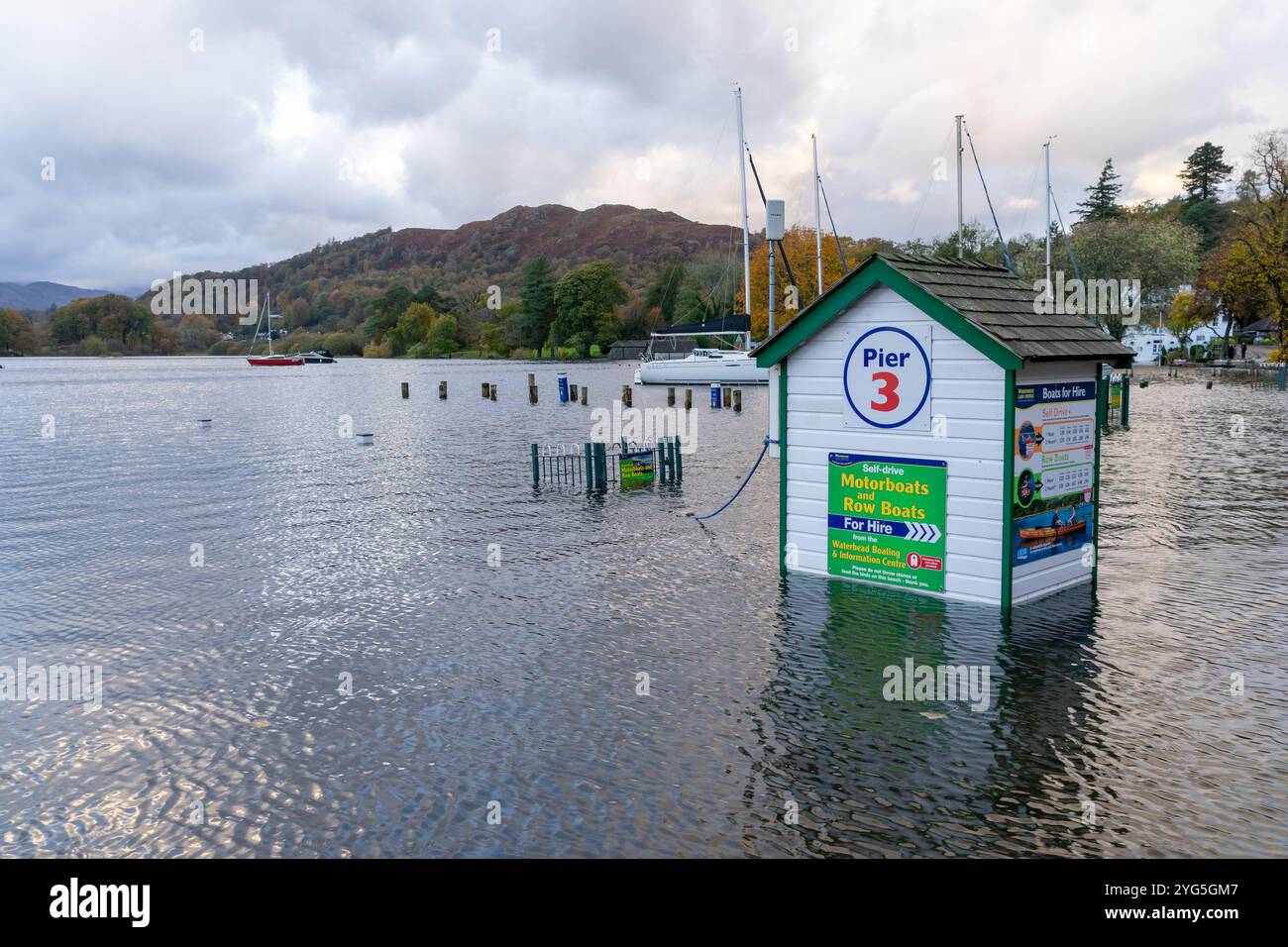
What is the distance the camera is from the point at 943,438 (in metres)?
13.0

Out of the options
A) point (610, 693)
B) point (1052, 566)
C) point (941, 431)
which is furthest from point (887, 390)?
point (610, 693)

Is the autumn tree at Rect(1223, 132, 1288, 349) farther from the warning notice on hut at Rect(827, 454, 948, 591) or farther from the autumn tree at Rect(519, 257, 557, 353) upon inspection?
the autumn tree at Rect(519, 257, 557, 353)

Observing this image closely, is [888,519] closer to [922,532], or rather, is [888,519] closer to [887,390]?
[922,532]

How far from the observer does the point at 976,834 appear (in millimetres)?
7145

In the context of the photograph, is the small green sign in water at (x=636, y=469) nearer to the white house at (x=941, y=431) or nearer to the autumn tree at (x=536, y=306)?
the white house at (x=941, y=431)

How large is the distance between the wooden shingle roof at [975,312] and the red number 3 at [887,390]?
109 cm

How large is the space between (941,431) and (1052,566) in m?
2.60

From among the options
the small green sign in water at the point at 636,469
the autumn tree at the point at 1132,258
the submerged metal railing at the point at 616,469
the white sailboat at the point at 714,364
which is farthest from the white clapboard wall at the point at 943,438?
the autumn tree at the point at 1132,258

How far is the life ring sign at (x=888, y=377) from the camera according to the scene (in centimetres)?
1320

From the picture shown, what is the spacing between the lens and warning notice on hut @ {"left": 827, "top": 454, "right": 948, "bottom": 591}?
13.2m
